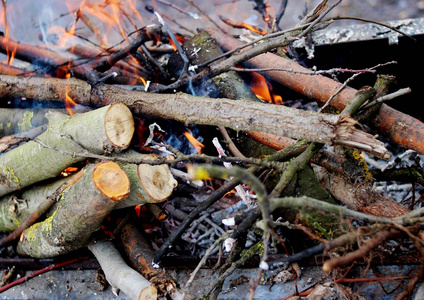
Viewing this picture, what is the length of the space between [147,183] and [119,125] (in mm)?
387

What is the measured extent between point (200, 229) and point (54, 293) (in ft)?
3.74

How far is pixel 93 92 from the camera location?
2.67 metres

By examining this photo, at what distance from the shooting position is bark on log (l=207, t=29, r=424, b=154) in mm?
2236

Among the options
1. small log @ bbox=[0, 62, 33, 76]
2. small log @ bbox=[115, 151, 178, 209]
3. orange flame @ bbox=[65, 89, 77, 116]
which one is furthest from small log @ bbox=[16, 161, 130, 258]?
small log @ bbox=[0, 62, 33, 76]

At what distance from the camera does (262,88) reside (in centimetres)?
312

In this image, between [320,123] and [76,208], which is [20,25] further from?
[320,123]

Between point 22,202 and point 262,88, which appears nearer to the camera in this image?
point 22,202

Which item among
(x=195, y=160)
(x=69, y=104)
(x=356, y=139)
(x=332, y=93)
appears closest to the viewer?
(x=356, y=139)

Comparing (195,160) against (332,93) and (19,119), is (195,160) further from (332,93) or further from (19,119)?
A: (19,119)

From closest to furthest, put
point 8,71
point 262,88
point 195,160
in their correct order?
point 195,160 → point 262,88 → point 8,71

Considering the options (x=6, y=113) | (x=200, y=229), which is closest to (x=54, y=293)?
(x=200, y=229)

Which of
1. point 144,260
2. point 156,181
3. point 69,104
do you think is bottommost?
point 144,260

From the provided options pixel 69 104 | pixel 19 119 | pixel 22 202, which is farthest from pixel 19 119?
pixel 22 202

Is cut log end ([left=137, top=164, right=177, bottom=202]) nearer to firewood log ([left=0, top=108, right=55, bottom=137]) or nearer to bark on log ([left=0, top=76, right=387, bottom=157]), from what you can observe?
bark on log ([left=0, top=76, right=387, bottom=157])
